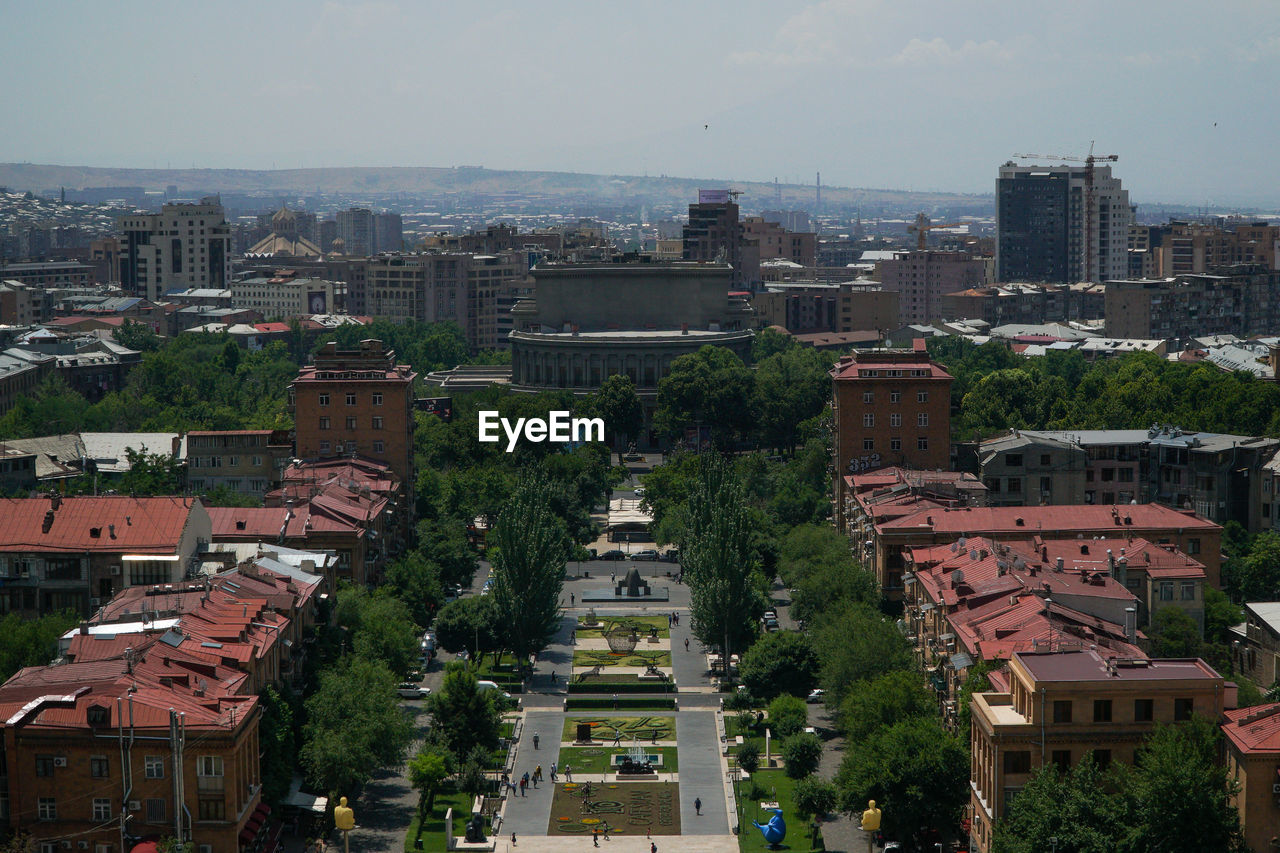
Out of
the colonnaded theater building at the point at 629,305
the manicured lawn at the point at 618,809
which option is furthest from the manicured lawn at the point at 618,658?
the colonnaded theater building at the point at 629,305

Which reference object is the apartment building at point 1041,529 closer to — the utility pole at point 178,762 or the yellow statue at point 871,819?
the yellow statue at point 871,819

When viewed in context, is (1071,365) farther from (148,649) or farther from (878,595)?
(148,649)

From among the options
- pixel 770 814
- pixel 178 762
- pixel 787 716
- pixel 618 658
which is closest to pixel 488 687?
pixel 787 716

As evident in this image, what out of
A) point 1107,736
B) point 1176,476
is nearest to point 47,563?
point 1107,736

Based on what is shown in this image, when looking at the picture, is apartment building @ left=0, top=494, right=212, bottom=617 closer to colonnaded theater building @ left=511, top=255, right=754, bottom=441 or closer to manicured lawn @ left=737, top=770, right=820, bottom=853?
manicured lawn @ left=737, top=770, right=820, bottom=853

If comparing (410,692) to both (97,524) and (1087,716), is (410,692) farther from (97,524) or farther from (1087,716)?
(1087,716)
